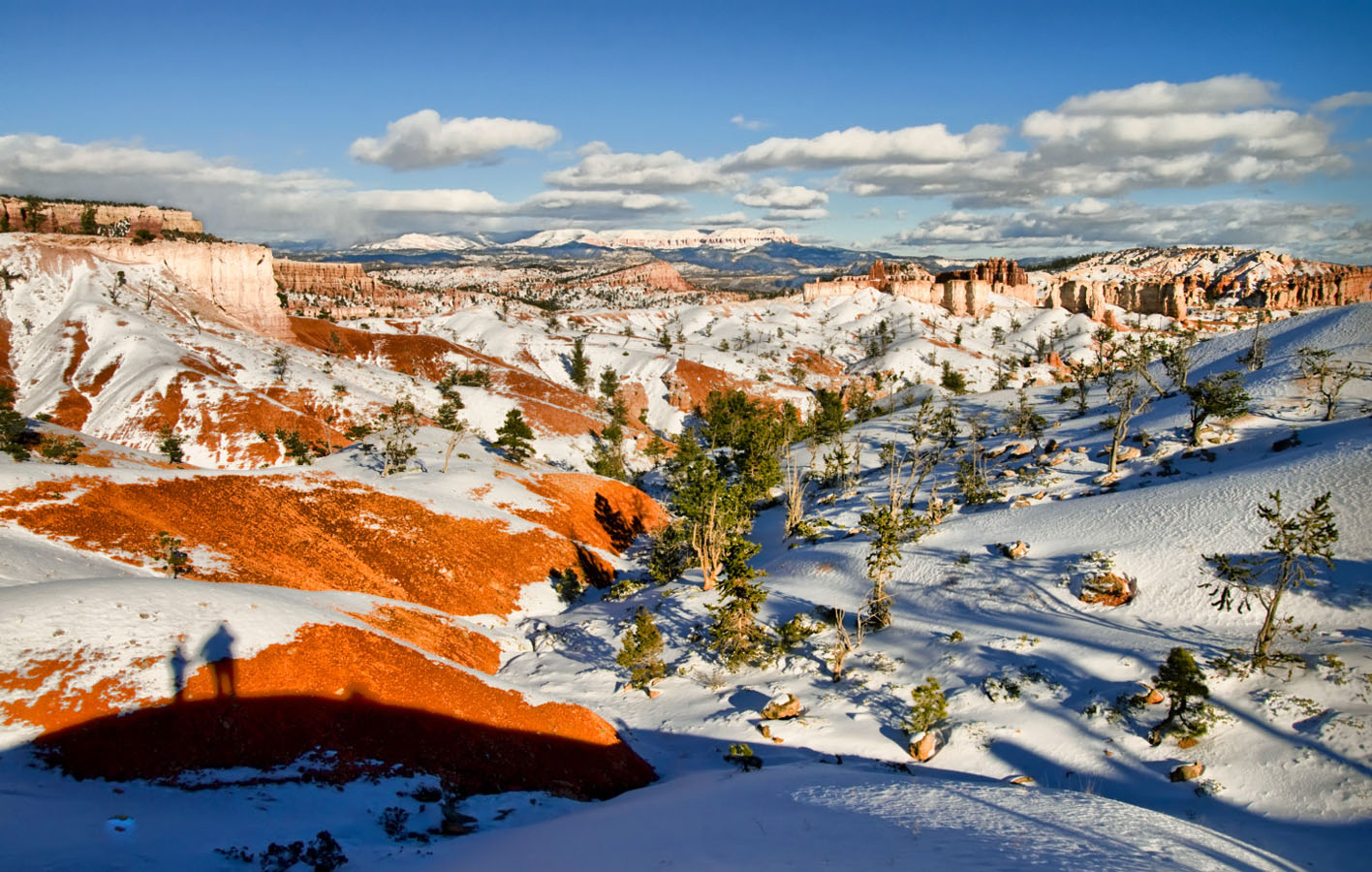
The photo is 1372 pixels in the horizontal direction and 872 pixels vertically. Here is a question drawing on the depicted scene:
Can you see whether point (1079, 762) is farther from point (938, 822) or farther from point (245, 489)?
point (245, 489)

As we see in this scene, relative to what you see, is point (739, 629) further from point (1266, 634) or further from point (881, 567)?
point (1266, 634)

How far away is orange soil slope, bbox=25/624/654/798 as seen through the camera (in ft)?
54.1

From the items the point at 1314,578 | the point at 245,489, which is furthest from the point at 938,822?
the point at 245,489

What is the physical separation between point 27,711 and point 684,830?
637 inches

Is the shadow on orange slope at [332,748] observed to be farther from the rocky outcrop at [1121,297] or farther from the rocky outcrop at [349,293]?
the rocky outcrop at [1121,297]

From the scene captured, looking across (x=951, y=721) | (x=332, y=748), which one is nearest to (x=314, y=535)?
(x=332, y=748)

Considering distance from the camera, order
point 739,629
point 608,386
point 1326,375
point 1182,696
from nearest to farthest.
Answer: point 1182,696 < point 739,629 < point 1326,375 < point 608,386

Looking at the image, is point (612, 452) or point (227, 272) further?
point (227, 272)

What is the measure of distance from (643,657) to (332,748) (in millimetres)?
13289

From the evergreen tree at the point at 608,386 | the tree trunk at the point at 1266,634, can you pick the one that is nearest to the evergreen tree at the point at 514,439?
the evergreen tree at the point at 608,386

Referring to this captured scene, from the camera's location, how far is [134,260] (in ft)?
350

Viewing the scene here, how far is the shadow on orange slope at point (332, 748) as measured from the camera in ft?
52.4

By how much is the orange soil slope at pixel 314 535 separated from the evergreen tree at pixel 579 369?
256ft

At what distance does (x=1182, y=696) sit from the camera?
1991 cm
